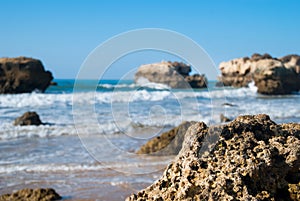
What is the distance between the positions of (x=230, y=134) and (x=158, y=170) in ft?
12.7

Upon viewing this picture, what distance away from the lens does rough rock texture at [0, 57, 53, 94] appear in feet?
117

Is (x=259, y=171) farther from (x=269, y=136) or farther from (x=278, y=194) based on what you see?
(x=269, y=136)

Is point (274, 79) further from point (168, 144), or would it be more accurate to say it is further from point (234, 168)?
point (234, 168)

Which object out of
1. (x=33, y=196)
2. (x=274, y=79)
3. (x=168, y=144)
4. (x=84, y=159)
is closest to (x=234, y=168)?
(x=33, y=196)

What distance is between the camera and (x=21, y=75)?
36.6 m

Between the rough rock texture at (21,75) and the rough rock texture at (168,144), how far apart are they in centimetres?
3067

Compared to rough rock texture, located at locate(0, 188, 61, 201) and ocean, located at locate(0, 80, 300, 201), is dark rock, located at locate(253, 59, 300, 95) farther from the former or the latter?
→ rough rock texture, located at locate(0, 188, 61, 201)

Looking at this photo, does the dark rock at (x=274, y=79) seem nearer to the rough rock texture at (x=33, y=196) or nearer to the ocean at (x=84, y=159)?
the ocean at (x=84, y=159)

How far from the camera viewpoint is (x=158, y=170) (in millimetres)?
6309

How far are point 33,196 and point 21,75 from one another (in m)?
34.3

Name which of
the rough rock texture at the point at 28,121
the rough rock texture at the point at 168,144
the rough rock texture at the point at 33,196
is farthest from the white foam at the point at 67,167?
the rough rock texture at the point at 28,121

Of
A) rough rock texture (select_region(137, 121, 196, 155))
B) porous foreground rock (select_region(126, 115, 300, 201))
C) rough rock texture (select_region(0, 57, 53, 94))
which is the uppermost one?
rough rock texture (select_region(0, 57, 53, 94))

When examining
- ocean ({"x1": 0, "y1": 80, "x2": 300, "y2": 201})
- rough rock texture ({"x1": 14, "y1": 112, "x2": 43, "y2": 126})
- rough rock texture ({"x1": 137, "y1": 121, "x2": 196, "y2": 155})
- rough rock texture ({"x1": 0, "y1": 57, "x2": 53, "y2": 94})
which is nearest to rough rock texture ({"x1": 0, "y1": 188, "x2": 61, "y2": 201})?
ocean ({"x1": 0, "y1": 80, "x2": 300, "y2": 201})

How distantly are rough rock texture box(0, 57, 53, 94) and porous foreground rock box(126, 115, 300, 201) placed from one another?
35836 mm
